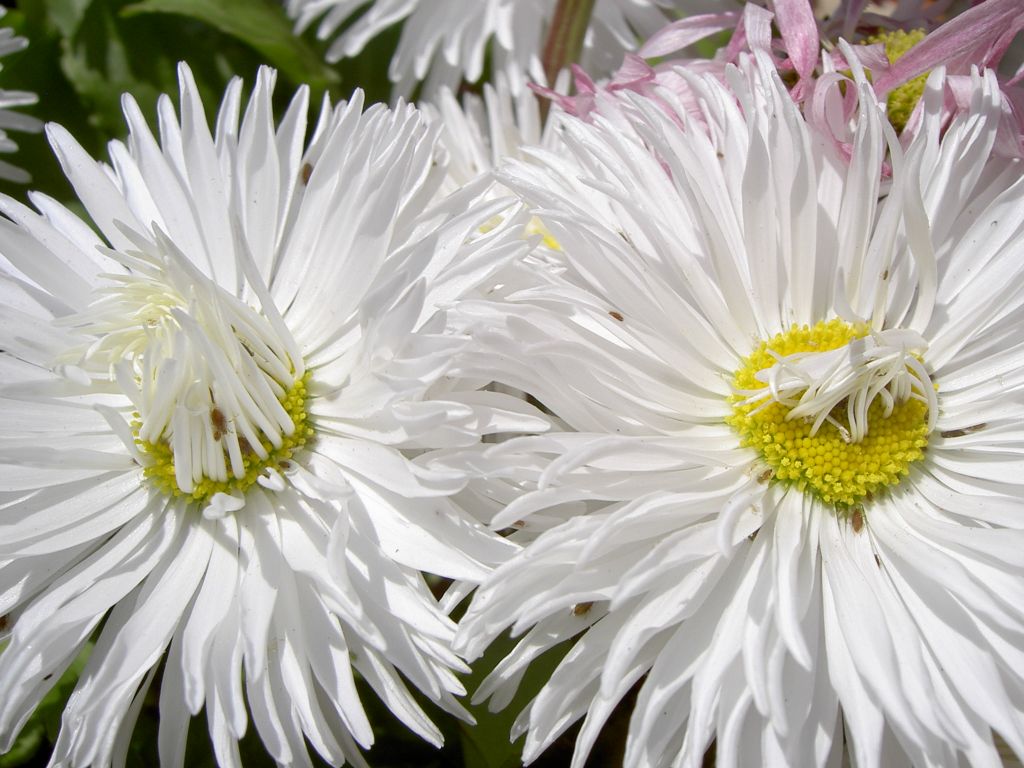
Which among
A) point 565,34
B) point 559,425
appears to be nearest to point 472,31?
point 565,34

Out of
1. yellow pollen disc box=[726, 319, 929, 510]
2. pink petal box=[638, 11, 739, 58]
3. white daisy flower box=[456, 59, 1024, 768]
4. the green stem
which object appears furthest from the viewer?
the green stem

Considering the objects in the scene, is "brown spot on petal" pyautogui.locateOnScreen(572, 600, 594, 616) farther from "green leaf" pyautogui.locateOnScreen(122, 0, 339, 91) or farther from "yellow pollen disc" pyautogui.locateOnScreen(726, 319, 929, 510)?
"green leaf" pyautogui.locateOnScreen(122, 0, 339, 91)

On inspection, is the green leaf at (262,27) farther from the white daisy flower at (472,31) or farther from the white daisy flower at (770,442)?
the white daisy flower at (770,442)

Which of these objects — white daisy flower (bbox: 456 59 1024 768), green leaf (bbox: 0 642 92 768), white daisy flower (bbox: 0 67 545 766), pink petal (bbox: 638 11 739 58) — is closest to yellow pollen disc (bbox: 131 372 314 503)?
white daisy flower (bbox: 0 67 545 766)

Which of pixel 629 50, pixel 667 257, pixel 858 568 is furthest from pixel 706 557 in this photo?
pixel 629 50

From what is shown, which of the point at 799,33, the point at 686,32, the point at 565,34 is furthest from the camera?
the point at 565,34

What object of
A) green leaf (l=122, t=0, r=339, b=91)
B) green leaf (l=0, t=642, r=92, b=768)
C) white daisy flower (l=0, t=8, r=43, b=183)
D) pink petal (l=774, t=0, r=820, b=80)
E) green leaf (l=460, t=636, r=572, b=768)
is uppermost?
pink petal (l=774, t=0, r=820, b=80)

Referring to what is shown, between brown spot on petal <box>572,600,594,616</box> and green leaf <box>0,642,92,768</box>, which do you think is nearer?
brown spot on petal <box>572,600,594,616</box>

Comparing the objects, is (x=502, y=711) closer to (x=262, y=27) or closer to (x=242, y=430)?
(x=242, y=430)
